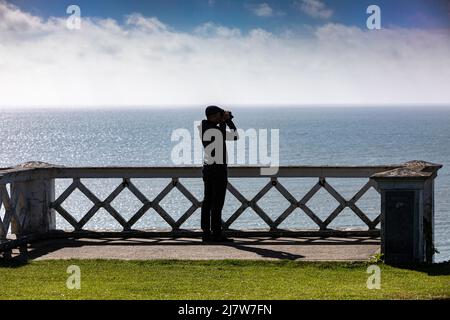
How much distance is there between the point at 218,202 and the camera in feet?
48.1

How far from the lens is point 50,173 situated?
15234mm

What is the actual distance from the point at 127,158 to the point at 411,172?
269 feet

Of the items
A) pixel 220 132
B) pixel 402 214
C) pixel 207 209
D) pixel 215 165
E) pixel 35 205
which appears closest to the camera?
pixel 402 214

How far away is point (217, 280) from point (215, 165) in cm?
341

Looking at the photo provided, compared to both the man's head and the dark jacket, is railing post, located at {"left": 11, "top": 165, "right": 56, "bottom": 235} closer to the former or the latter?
the dark jacket

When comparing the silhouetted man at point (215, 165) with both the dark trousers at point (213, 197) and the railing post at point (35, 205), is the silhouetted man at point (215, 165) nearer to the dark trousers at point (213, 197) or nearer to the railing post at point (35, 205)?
the dark trousers at point (213, 197)

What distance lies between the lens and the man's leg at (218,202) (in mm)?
14578

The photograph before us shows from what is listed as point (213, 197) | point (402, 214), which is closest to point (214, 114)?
point (213, 197)

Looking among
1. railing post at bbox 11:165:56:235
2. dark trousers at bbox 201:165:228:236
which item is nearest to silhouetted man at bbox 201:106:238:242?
dark trousers at bbox 201:165:228:236

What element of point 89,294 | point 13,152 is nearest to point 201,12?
point 89,294

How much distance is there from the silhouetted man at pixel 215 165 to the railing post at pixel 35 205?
2.47 m

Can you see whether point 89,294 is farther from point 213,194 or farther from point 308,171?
point 308,171

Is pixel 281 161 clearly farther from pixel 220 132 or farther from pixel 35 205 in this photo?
pixel 220 132

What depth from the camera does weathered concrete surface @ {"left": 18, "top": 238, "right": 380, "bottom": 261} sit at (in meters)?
13.2
